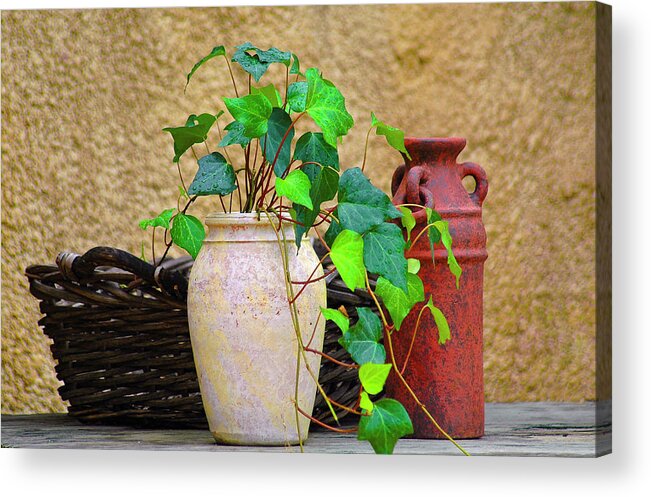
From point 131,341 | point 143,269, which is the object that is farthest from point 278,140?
point 131,341

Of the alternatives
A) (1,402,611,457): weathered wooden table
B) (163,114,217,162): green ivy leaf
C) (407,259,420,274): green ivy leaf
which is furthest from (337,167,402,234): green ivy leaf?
(1,402,611,457): weathered wooden table

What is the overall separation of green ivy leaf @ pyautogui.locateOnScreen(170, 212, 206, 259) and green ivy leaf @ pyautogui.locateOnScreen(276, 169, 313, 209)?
197 millimetres

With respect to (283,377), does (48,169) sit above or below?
above

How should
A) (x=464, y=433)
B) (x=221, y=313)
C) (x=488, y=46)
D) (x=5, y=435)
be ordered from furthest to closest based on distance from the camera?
(x=488, y=46) → (x=5, y=435) → (x=464, y=433) → (x=221, y=313)

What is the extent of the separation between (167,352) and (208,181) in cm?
32

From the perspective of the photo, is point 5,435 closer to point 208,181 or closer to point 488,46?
point 208,181

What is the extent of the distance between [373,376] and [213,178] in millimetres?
337

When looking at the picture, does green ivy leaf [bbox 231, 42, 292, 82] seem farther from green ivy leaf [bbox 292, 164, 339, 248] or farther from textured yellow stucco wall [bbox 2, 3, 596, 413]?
textured yellow stucco wall [bbox 2, 3, 596, 413]

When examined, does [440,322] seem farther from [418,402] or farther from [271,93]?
[271,93]

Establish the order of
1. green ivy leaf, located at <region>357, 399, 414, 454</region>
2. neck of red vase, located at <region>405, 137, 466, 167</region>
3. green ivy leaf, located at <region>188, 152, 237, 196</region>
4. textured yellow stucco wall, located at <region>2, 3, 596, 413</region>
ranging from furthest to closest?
1. textured yellow stucco wall, located at <region>2, 3, 596, 413</region>
2. neck of red vase, located at <region>405, 137, 466, 167</region>
3. green ivy leaf, located at <region>188, 152, 237, 196</region>
4. green ivy leaf, located at <region>357, 399, 414, 454</region>

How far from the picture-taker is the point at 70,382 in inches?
64.5

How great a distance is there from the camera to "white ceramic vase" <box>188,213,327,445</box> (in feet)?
4.41

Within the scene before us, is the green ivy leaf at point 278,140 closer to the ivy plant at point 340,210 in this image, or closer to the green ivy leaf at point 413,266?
the ivy plant at point 340,210

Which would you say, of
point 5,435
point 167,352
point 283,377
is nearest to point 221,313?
point 283,377
